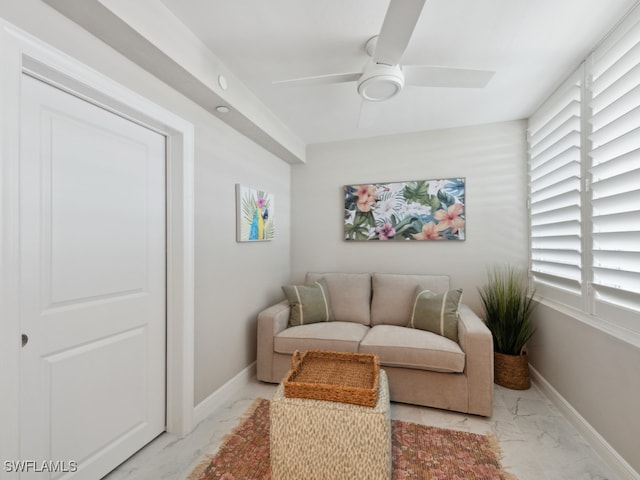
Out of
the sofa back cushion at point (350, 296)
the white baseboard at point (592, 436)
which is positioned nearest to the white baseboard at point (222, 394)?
the sofa back cushion at point (350, 296)

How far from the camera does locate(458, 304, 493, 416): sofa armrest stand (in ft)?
6.81

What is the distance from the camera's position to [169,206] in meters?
1.92

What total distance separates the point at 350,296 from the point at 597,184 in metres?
2.07

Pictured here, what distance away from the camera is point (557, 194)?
2279mm

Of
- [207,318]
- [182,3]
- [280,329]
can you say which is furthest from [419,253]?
[182,3]

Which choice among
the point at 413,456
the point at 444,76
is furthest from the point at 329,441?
the point at 444,76

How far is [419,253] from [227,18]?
105 inches

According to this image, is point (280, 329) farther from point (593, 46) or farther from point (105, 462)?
point (593, 46)

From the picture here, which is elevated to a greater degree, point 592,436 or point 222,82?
point 222,82

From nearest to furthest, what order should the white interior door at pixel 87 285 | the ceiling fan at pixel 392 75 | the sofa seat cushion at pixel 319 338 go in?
1. the white interior door at pixel 87 285
2. the ceiling fan at pixel 392 75
3. the sofa seat cushion at pixel 319 338

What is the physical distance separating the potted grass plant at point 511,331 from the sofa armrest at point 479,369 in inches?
23.9

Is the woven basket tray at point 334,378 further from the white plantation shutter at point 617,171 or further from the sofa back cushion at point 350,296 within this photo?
the white plantation shutter at point 617,171

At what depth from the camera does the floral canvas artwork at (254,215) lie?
2.53 metres
